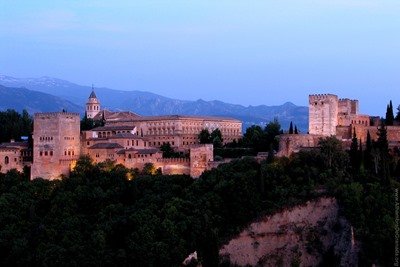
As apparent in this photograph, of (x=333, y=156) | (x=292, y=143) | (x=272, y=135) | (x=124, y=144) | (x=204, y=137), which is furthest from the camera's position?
(x=204, y=137)

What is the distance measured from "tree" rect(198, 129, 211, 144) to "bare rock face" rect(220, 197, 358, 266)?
21.3m

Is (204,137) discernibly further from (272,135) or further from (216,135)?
(272,135)

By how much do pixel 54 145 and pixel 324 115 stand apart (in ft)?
62.2

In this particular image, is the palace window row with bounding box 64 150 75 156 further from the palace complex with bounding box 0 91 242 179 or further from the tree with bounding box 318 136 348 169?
the tree with bounding box 318 136 348 169

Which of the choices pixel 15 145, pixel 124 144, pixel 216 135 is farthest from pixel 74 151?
pixel 216 135

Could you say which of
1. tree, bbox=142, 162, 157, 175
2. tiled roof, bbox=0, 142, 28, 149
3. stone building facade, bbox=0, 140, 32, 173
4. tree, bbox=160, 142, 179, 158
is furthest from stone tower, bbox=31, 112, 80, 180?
tree, bbox=160, 142, 179, 158

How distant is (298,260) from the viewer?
4216cm

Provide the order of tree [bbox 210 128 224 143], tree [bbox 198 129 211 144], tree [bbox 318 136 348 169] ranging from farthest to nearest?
tree [bbox 210 128 224 143] < tree [bbox 198 129 211 144] < tree [bbox 318 136 348 169]

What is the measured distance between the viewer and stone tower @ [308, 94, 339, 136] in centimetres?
5298

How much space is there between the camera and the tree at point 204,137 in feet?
209

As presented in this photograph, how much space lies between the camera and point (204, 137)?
64.2m

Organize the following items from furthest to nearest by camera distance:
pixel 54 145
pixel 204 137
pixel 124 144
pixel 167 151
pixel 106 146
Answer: pixel 204 137 < pixel 167 151 < pixel 124 144 < pixel 106 146 < pixel 54 145

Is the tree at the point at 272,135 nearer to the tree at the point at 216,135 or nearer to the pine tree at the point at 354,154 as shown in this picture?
the tree at the point at 216,135

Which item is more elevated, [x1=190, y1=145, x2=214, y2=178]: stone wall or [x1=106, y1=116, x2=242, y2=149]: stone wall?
A: [x1=106, y1=116, x2=242, y2=149]: stone wall
